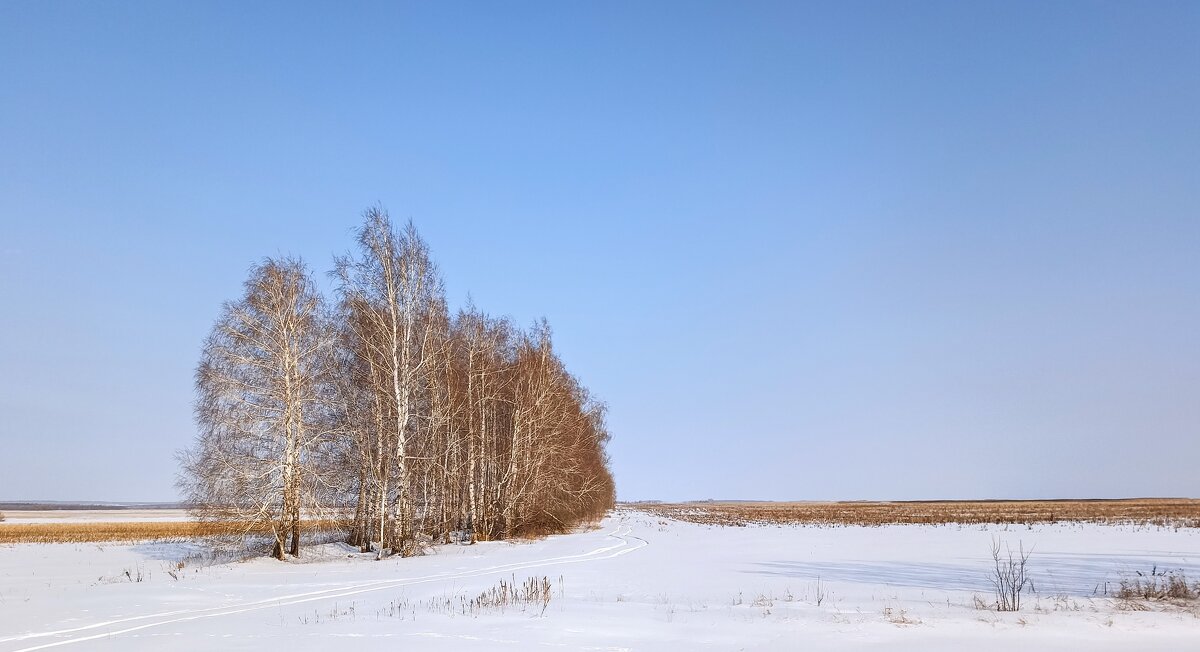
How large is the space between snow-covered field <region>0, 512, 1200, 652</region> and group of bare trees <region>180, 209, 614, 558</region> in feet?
8.34

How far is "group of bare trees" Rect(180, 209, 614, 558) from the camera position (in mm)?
26156

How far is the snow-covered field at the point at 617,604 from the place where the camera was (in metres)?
10.1

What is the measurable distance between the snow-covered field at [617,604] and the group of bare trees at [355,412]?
2542mm

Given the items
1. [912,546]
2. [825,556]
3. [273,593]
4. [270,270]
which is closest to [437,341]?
[270,270]

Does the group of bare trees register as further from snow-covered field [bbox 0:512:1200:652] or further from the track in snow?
the track in snow

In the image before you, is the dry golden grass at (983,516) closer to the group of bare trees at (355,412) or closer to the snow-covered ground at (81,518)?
the group of bare trees at (355,412)

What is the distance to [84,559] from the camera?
97.9 feet

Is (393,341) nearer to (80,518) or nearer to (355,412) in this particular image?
(355,412)

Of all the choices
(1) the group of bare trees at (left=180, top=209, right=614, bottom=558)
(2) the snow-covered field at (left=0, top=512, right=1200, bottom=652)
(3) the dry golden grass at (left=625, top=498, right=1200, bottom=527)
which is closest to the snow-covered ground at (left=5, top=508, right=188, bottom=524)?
(1) the group of bare trees at (left=180, top=209, right=614, bottom=558)

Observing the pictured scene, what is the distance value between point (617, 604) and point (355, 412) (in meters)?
20.5

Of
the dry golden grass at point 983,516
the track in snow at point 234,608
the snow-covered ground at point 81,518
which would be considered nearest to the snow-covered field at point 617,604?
the track in snow at point 234,608

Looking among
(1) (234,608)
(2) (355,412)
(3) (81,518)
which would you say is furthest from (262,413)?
(3) (81,518)

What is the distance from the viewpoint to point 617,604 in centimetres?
1334

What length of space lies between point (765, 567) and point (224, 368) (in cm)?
2022
